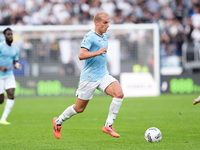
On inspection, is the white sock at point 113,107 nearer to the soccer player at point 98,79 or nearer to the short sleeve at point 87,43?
the soccer player at point 98,79

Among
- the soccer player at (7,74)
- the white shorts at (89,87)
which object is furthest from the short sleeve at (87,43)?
the soccer player at (7,74)

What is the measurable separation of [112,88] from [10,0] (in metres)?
17.3

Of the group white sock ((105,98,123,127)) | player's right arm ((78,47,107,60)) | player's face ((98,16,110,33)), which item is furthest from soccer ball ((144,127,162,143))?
player's face ((98,16,110,33))

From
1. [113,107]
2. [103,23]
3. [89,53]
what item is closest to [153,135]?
[113,107]

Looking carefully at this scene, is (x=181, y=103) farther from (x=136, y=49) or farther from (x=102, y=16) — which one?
(x=102, y=16)

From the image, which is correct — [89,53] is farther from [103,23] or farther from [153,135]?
[153,135]

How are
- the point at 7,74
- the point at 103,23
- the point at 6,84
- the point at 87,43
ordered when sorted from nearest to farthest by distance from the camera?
1. the point at 87,43
2. the point at 103,23
3. the point at 6,84
4. the point at 7,74

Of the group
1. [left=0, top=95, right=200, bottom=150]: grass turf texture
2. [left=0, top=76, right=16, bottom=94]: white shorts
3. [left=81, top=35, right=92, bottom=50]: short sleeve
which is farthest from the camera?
[left=0, top=76, right=16, bottom=94]: white shorts

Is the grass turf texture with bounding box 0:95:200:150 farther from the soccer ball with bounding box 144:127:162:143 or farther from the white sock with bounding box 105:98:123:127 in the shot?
the white sock with bounding box 105:98:123:127

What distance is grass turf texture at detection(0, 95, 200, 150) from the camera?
729cm

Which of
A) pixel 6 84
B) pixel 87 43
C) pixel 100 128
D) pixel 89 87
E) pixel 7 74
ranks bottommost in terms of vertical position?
pixel 100 128

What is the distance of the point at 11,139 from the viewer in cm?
823

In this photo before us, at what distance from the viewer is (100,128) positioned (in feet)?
32.1

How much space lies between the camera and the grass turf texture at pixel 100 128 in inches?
287
